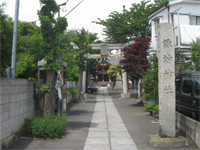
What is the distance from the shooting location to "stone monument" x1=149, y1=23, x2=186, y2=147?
23.8 ft

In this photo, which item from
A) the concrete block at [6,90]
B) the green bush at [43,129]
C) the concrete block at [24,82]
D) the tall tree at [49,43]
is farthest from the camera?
the tall tree at [49,43]

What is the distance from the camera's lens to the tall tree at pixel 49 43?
9102 mm

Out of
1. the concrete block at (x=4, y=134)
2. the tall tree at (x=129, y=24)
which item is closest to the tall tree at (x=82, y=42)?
the tall tree at (x=129, y=24)

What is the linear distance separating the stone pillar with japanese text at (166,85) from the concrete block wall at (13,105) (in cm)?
471

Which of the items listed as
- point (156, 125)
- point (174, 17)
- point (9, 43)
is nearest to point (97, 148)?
point (156, 125)

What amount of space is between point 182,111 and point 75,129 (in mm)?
4498

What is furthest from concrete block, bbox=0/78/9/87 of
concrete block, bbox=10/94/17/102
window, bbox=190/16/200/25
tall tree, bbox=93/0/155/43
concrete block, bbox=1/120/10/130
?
tall tree, bbox=93/0/155/43

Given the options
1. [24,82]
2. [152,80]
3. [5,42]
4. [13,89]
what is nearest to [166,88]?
[13,89]

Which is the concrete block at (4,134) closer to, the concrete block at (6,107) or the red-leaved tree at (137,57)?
the concrete block at (6,107)

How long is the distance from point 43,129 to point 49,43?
3592 millimetres

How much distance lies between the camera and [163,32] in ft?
24.9

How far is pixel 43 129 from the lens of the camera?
7.62m

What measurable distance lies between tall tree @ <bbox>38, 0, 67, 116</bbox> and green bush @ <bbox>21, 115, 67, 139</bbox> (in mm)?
1046

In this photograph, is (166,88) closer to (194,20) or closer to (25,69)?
(25,69)
